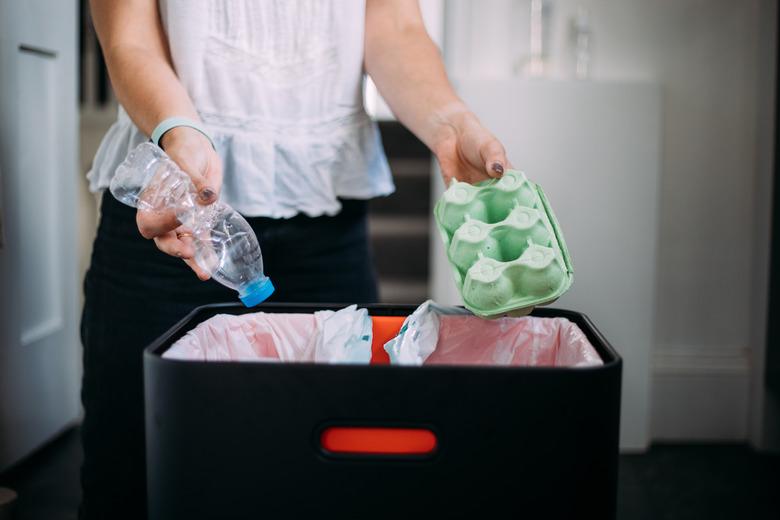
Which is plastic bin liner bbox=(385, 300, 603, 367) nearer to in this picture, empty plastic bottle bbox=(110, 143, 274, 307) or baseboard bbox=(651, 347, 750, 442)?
empty plastic bottle bbox=(110, 143, 274, 307)

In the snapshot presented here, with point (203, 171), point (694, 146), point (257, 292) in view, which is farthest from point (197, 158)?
point (694, 146)

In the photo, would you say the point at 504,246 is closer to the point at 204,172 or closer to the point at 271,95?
the point at 204,172

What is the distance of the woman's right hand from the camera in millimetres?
650

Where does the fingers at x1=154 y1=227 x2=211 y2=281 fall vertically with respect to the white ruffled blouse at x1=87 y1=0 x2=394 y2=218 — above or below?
below

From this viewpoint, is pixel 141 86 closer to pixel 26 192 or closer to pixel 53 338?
pixel 26 192

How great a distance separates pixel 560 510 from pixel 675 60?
1914 millimetres

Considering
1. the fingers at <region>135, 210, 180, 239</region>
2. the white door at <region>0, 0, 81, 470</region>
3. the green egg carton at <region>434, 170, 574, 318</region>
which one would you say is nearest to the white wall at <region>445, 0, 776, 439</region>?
the white door at <region>0, 0, 81, 470</region>

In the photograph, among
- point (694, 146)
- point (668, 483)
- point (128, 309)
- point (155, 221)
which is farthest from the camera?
point (694, 146)

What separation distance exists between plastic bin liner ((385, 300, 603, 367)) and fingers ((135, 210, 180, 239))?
222 mm

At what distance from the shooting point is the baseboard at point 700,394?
2.23m

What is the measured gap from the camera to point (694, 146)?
7.16 ft

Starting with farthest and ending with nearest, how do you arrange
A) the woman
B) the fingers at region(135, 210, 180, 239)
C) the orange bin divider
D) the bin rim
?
the woman
the orange bin divider
the fingers at region(135, 210, 180, 239)
the bin rim

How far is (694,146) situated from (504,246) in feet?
5.56

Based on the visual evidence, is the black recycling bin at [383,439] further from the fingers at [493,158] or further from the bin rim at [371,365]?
the fingers at [493,158]
